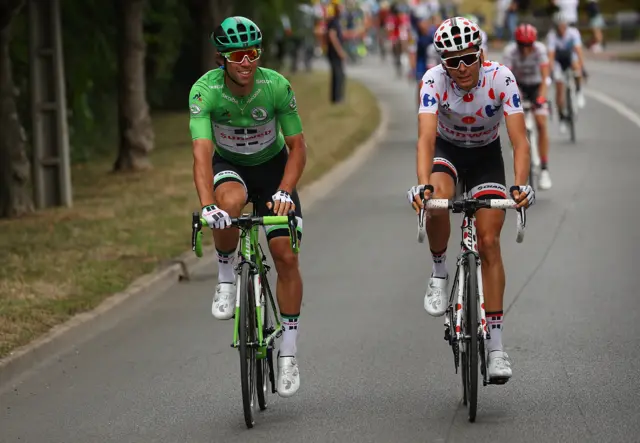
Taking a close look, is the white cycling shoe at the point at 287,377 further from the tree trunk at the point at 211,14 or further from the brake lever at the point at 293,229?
the tree trunk at the point at 211,14

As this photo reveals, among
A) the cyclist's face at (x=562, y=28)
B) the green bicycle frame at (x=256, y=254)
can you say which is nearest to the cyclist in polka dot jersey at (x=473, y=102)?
the green bicycle frame at (x=256, y=254)

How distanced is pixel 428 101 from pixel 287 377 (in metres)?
1.58

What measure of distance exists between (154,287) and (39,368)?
2.88 m

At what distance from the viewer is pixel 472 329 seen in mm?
7582

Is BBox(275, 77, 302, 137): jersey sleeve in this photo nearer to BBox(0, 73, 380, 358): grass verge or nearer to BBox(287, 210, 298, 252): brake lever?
BBox(287, 210, 298, 252): brake lever

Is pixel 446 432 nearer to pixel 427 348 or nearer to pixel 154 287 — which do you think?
pixel 427 348

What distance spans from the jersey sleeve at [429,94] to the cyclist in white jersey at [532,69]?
9.27 meters

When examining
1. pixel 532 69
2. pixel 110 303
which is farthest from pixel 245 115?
pixel 532 69

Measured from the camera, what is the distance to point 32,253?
46.0 ft

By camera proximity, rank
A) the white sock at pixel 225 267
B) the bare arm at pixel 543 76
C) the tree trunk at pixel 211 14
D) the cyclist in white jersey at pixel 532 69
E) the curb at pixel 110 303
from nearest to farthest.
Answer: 1. the white sock at pixel 225 267
2. the curb at pixel 110 303
3. the cyclist in white jersey at pixel 532 69
4. the bare arm at pixel 543 76
5. the tree trunk at pixel 211 14

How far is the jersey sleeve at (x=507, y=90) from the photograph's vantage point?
26.4ft

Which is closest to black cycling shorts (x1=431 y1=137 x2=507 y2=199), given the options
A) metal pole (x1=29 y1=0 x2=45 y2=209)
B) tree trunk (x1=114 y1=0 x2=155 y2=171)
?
metal pole (x1=29 y1=0 x2=45 y2=209)

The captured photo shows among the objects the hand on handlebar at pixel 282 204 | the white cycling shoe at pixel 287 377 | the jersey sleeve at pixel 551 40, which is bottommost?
the white cycling shoe at pixel 287 377

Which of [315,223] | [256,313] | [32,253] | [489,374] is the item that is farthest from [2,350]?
[315,223]
